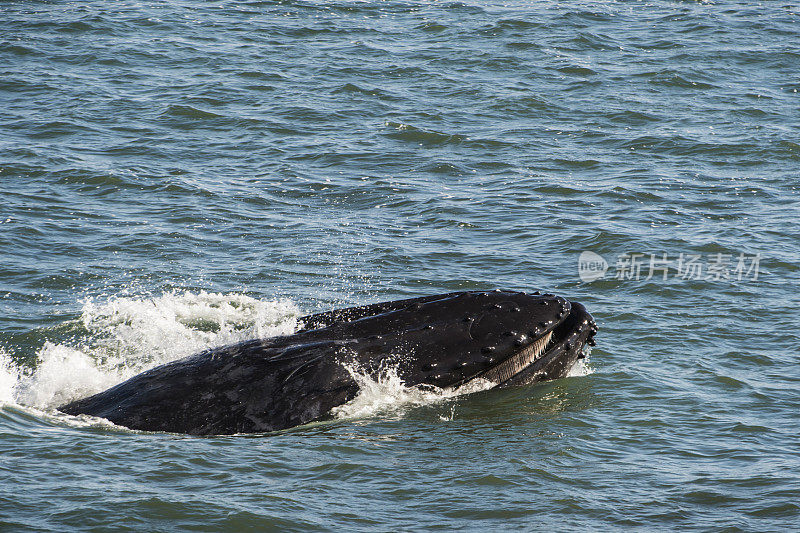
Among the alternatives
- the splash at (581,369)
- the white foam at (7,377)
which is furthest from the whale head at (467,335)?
the white foam at (7,377)

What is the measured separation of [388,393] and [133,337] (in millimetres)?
4541

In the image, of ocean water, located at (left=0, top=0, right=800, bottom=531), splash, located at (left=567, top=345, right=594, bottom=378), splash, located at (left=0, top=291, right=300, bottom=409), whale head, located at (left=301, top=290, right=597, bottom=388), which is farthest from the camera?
splash, located at (left=567, top=345, right=594, bottom=378)

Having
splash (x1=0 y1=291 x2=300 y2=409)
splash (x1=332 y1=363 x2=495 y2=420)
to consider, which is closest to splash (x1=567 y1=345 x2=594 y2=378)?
splash (x1=332 y1=363 x2=495 y2=420)

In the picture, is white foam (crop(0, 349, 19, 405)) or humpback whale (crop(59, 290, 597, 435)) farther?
white foam (crop(0, 349, 19, 405))

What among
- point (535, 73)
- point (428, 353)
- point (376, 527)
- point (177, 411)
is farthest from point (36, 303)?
point (535, 73)

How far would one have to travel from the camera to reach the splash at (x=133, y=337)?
33.7ft

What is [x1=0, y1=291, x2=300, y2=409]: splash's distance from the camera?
33.7ft

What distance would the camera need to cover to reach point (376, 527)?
7.55 m

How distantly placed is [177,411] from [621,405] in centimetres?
441

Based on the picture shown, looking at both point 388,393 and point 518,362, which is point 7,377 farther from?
point 518,362

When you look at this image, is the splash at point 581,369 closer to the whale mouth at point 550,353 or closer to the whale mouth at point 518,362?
the whale mouth at point 550,353

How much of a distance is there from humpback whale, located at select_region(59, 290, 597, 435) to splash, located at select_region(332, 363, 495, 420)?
5 centimetres

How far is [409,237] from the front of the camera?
15.9 metres

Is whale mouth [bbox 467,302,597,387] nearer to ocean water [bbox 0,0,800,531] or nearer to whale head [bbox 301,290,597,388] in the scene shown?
whale head [bbox 301,290,597,388]
